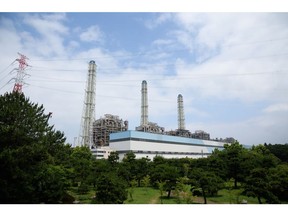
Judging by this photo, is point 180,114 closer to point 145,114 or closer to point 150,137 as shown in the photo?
point 145,114

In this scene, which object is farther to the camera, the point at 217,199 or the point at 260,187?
the point at 217,199

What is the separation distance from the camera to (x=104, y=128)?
61.8 m

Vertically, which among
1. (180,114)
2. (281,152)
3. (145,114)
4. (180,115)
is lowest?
(281,152)

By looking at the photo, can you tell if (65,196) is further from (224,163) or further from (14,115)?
(224,163)

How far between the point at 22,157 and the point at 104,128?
47.8 meters

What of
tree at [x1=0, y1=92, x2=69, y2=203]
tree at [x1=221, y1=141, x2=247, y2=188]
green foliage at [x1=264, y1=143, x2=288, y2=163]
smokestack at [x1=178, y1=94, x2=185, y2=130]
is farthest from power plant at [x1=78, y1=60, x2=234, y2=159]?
tree at [x1=0, y1=92, x2=69, y2=203]

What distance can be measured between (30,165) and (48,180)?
1.77 meters

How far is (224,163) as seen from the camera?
2833 cm

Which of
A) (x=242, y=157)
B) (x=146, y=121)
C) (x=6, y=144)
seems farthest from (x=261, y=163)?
(x=146, y=121)

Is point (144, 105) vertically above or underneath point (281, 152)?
above

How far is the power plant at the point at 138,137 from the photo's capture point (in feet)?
179

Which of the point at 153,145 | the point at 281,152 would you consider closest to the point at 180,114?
the point at 153,145

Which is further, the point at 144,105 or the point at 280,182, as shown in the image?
the point at 144,105

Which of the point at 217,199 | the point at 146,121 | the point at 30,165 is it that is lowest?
the point at 217,199
